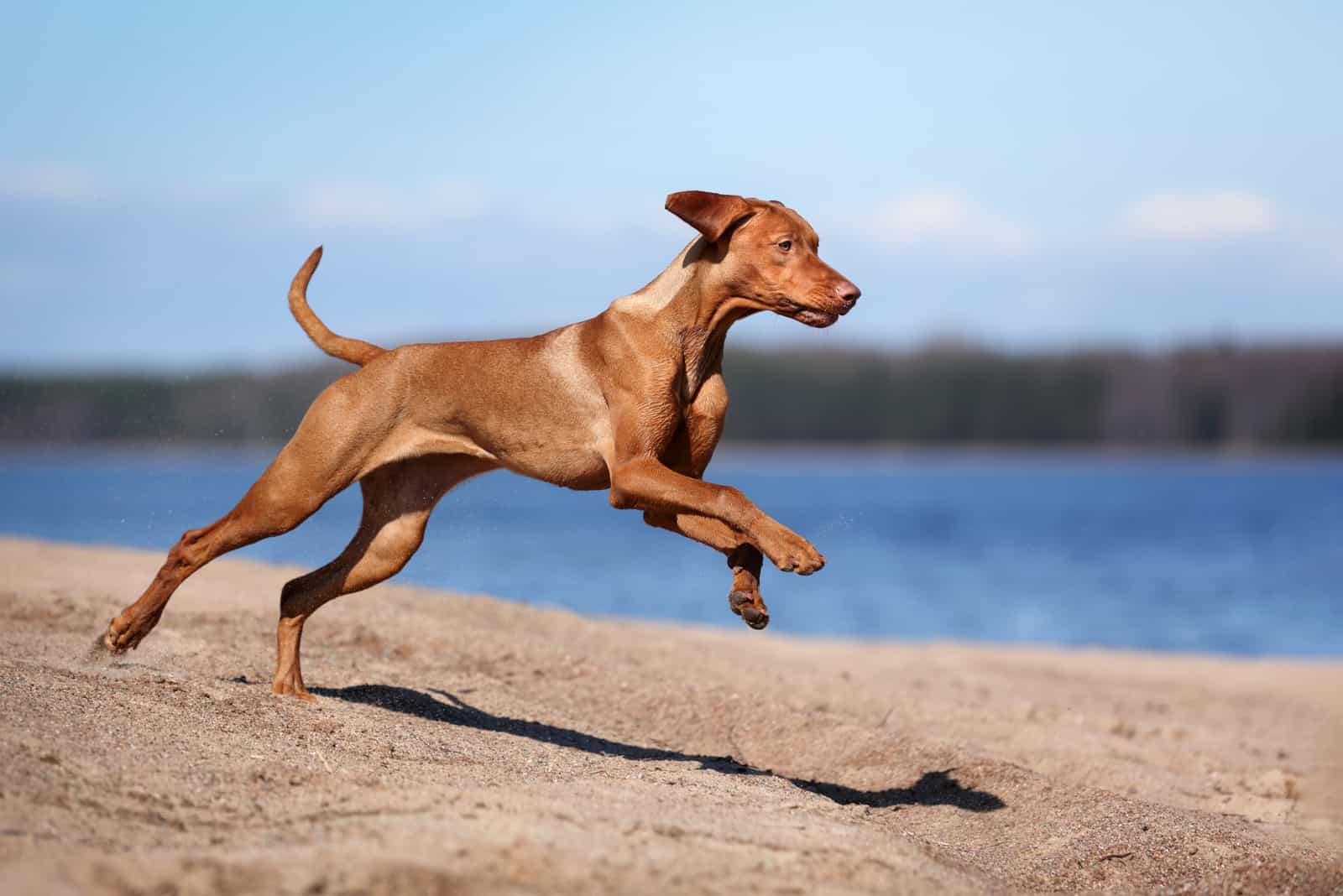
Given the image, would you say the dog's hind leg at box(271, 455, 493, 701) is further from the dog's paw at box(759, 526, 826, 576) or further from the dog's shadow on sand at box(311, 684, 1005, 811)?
the dog's paw at box(759, 526, 826, 576)

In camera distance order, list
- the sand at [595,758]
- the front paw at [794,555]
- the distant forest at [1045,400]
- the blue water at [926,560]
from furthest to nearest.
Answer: the distant forest at [1045,400] → the blue water at [926,560] → the front paw at [794,555] → the sand at [595,758]

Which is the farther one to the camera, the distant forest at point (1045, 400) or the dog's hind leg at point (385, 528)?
the distant forest at point (1045, 400)

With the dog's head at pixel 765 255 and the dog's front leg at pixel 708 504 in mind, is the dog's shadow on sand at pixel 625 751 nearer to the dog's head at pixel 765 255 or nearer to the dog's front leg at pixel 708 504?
the dog's front leg at pixel 708 504

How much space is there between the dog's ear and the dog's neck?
0.22 m

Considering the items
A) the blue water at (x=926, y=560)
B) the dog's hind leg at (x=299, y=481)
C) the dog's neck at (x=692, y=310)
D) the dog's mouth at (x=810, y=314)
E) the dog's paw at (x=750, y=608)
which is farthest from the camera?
the blue water at (x=926, y=560)

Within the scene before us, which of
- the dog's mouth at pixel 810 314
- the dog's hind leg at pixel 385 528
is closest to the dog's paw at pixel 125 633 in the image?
the dog's hind leg at pixel 385 528

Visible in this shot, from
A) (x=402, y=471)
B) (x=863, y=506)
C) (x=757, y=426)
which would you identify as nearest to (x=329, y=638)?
(x=402, y=471)

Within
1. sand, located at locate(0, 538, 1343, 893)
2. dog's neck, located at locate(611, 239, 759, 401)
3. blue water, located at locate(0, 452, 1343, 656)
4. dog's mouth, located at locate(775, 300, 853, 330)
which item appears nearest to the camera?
sand, located at locate(0, 538, 1343, 893)

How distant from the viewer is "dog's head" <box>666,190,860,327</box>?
6.66m

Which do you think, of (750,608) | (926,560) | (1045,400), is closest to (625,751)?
(750,608)

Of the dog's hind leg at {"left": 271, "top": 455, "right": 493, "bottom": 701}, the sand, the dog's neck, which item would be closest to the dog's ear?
the dog's neck

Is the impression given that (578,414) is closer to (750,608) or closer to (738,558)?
(738,558)

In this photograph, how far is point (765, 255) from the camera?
6746mm

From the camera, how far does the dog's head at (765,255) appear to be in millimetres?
6656
